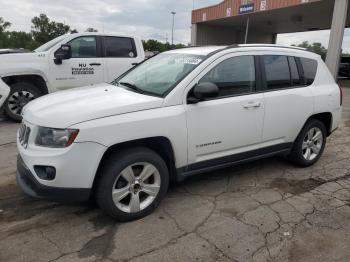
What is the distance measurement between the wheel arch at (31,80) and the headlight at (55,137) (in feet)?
16.2

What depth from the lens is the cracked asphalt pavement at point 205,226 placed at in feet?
9.68

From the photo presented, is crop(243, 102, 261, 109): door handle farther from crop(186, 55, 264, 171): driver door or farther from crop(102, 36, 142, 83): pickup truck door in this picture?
crop(102, 36, 142, 83): pickup truck door

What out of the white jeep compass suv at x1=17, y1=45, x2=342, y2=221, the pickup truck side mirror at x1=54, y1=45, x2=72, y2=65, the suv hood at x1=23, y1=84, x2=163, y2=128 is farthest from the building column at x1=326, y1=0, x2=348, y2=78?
the suv hood at x1=23, y1=84, x2=163, y2=128

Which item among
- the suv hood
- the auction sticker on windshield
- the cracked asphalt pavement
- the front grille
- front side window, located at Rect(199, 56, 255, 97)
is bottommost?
the cracked asphalt pavement

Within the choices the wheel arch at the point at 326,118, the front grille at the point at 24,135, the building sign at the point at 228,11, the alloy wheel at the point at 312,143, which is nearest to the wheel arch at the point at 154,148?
the front grille at the point at 24,135

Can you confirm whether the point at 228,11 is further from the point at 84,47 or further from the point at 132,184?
the point at 132,184

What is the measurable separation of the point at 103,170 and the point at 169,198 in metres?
1.07

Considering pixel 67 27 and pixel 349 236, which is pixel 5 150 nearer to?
pixel 349 236

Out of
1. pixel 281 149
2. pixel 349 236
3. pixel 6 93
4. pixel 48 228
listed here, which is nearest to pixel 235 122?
pixel 281 149

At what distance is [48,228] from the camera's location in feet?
10.8

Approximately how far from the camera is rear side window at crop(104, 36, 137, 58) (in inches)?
332

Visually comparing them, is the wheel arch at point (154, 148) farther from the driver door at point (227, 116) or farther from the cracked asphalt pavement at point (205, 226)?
the cracked asphalt pavement at point (205, 226)

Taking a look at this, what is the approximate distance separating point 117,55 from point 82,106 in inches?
221

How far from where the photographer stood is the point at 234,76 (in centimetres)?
401
